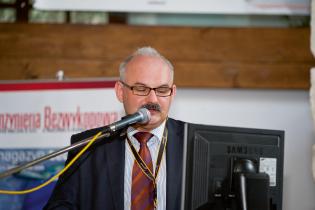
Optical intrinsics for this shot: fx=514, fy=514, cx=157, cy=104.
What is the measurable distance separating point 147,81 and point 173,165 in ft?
1.21

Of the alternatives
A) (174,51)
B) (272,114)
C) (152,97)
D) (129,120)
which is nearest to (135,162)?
(152,97)

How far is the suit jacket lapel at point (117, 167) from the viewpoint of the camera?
2.09m

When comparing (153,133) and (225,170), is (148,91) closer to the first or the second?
(153,133)

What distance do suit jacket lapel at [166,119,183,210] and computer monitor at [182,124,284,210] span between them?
0.57m

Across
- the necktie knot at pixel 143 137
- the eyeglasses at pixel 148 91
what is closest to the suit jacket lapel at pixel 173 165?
the necktie knot at pixel 143 137

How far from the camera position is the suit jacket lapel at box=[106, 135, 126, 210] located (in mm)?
2086

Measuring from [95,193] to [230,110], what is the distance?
50.8 inches

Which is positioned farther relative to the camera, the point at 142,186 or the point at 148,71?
the point at 148,71

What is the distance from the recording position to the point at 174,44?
3.12m

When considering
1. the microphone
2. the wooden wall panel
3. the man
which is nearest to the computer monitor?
the microphone

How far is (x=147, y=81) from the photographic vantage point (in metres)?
2.12

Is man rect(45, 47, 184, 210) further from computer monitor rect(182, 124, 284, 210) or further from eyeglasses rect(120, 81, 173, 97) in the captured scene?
computer monitor rect(182, 124, 284, 210)

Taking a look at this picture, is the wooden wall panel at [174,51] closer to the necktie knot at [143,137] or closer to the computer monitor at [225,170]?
the necktie knot at [143,137]

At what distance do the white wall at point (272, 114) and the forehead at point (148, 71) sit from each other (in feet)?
3.17
